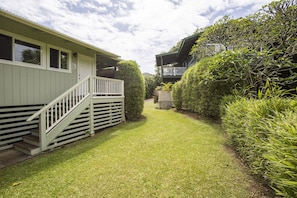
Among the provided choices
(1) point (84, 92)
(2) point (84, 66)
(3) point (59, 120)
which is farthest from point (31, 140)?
(2) point (84, 66)

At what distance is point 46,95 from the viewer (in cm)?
582

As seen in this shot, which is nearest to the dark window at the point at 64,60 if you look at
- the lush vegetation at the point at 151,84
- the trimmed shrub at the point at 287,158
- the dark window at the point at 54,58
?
the dark window at the point at 54,58

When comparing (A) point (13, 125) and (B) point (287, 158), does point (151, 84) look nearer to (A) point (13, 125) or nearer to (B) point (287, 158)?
(A) point (13, 125)

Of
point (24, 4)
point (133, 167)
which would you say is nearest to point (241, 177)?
point (133, 167)

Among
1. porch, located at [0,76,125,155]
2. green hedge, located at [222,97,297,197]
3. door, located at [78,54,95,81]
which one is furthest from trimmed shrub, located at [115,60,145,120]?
green hedge, located at [222,97,297,197]

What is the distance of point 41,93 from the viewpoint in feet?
18.5

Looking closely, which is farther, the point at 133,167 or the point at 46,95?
the point at 46,95

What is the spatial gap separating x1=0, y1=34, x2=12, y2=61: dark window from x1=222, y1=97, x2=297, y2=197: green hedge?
670cm

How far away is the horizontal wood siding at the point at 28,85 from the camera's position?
15.4 feet

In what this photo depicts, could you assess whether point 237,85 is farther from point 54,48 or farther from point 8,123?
point 8,123

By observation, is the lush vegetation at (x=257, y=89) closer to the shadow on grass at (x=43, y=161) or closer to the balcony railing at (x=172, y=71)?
the shadow on grass at (x=43, y=161)

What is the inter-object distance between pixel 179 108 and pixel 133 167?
25.6 ft

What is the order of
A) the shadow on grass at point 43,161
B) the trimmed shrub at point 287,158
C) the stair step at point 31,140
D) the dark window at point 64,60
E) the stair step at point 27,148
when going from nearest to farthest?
the trimmed shrub at point 287,158 → the shadow on grass at point 43,161 → the stair step at point 27,148 → the stair step at point 31,140 → the dark window at point 64,60

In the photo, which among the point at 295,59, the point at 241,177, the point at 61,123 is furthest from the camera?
the point at 295,59
